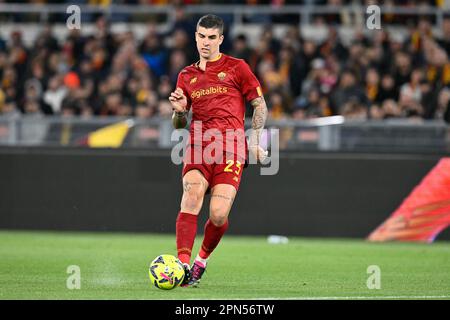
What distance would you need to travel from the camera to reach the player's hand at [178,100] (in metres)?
10.5

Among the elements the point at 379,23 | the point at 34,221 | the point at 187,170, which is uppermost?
the point at 379,23

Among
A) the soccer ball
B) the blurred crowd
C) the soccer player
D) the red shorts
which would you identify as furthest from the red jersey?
the blurred crowd

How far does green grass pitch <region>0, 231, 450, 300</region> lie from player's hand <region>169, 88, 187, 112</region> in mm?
1718

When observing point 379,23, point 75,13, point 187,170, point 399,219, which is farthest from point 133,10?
point 187,170

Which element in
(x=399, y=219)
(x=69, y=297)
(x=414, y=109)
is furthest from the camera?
(x=414, y=109)

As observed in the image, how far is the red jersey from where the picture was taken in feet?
35.5

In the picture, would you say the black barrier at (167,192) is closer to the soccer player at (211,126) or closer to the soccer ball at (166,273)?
the soccer player at (211,126)

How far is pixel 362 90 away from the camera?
19.2 meters

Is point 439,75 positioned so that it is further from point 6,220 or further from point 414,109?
point 6,220

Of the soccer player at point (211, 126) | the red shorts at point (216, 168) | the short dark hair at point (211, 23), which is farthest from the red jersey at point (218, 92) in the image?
the short dark hair at point (211, 23)

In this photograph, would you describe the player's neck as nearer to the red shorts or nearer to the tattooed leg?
the red shorts

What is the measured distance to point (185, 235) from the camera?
10.6 metres

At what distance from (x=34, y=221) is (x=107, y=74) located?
4459 millimetres

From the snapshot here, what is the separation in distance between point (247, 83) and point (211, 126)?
0.59 m
